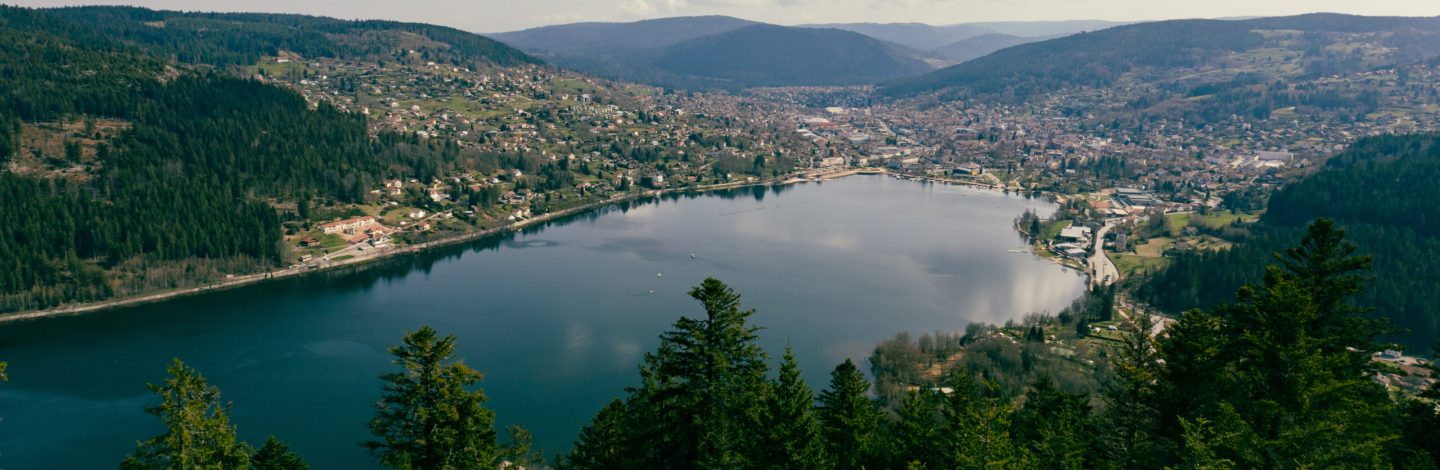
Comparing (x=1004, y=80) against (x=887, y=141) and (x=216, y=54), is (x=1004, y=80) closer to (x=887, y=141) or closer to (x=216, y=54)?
(x=887, y=141)

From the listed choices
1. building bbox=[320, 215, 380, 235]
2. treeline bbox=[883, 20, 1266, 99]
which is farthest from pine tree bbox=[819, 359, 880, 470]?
treeline bbox=[883, 20, 1266, 99]

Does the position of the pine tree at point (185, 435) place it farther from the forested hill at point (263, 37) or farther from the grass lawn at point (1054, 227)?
the forested hill at point (263, 37)

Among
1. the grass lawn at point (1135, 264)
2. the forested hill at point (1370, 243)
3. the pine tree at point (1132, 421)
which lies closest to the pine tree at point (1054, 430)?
the pine tree at point (1132, 421)

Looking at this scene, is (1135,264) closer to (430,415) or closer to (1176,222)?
(1176,222)

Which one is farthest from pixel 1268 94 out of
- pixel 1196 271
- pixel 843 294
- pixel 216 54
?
pixel 216 54

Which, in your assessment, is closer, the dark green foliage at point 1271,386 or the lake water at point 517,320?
the dark green foliage at point 1271,386

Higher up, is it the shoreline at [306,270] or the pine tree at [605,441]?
the pine tree at [605,441]

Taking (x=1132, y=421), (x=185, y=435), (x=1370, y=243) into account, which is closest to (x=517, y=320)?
(x=185, y=435)
